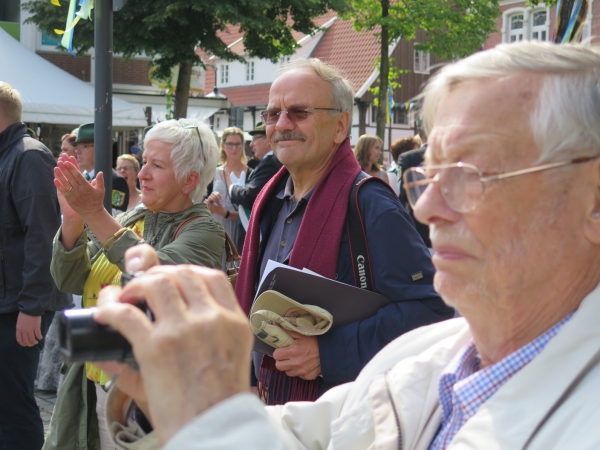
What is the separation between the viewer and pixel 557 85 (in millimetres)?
1595

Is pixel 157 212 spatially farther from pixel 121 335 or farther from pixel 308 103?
pixel 121 335

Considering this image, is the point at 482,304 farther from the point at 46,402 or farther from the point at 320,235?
the point at 46,402

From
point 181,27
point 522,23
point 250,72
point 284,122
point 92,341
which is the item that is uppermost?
point 522,23

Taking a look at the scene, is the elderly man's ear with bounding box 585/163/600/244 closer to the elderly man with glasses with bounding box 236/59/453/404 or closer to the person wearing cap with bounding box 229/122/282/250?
the elderly man with glasses with bounding box 236/59/453/404

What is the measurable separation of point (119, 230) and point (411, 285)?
1.32 m

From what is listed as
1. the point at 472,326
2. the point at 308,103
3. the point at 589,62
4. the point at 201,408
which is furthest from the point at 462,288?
the point at 308,103

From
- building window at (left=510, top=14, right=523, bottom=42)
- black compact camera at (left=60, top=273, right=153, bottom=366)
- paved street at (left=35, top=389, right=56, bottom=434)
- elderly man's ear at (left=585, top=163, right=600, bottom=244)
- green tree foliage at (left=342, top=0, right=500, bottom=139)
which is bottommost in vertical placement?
paved street at (left=35, top=389, right=56, bottom=434)

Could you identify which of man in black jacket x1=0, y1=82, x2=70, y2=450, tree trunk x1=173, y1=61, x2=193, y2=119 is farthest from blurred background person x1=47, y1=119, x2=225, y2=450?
tree trunk x1=173, y1=61, x2=193, y2=119

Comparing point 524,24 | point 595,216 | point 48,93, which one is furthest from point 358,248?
point 524,24

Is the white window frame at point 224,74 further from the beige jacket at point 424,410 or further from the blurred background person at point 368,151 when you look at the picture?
the beige jacket at point 424,410

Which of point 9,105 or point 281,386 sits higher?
point 9,105

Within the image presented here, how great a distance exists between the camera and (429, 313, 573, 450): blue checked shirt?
1.62 metres

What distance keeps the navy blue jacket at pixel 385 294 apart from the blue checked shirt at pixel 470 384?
3.28ft

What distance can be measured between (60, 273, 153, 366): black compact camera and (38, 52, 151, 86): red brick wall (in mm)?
23168
